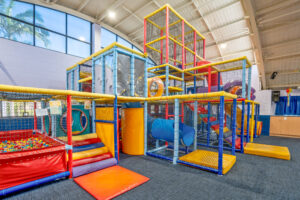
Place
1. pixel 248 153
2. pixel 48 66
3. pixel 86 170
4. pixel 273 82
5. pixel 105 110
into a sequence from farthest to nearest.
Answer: pixel 273 82 < pixel 48 66 < pixel 248 153 < pixel 105 110 < pixel 86 170

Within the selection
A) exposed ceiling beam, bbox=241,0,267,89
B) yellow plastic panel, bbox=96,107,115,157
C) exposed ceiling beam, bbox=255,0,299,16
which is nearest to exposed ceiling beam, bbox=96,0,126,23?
exposed ceiling beam, bbox=241,0,267,89

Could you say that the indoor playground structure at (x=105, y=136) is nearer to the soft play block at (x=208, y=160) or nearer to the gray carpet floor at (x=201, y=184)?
the soft play block at (x=208, y=160)

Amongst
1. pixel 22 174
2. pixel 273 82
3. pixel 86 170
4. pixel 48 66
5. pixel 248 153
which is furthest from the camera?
pixel 273 82

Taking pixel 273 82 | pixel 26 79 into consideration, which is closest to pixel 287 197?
pixel 273 82

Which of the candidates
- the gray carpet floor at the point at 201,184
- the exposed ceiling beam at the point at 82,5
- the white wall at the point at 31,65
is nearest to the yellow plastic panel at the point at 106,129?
the gray carpet floor at the point at 201,184

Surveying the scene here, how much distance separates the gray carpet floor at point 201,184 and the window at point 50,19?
7.09m

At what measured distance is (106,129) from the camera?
3260mm

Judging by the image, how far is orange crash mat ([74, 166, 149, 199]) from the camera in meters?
1.95

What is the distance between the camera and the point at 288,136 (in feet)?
21.9

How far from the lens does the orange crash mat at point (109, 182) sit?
1954 millimetres

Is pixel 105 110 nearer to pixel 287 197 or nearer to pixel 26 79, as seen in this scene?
pixel 287 197

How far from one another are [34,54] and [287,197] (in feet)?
27.9

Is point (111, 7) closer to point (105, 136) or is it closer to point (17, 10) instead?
point (17, 10)

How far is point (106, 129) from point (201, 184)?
2.17 metres
